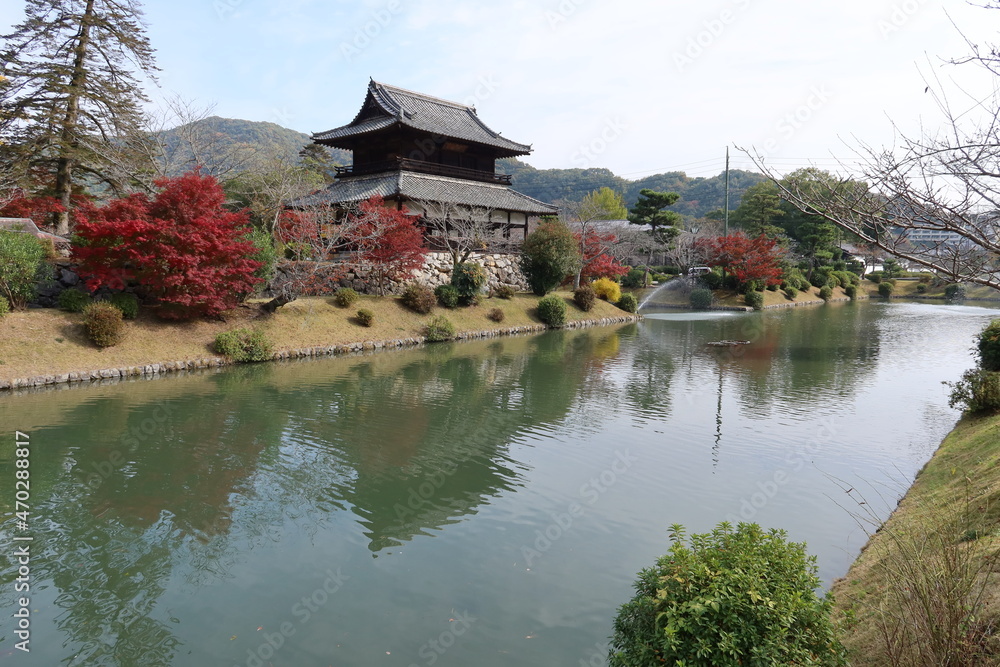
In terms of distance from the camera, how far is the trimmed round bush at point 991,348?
12273 millimetres

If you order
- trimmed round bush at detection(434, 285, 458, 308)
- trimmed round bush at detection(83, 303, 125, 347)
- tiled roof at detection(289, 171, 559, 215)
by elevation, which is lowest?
trimmed round bush at detection(83, 303, 125, 347)

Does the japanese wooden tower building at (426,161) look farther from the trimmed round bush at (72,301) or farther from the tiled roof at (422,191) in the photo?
the trimmed round bush at (72,301)

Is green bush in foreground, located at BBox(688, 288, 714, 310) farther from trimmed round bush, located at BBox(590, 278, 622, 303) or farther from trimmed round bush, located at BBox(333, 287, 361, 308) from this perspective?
trimmed round bush, located at BBox(333, 287, 361, 308)

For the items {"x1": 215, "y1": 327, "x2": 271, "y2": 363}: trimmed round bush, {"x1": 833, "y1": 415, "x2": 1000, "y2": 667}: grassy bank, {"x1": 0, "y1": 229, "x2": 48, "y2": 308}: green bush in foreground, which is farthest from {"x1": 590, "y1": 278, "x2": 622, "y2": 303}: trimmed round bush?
{"x1": 833, "y1": 415, "x2": 1000, "y2": 667}: grassy bank

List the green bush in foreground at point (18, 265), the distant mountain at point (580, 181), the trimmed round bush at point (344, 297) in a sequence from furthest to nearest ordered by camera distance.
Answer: the distant mountain at point (580, 181) → the trimmed round bush at point (344, 297) → the green bush in foreground at point (18, 265)

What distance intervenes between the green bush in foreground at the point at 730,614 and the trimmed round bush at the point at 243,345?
49.5ft

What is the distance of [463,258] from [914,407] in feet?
56.5

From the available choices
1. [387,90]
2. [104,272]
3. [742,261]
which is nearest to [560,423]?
[104,272]

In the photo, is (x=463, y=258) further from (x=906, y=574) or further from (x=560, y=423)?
A: (x=906, y=574)

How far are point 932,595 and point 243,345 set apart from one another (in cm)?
1642

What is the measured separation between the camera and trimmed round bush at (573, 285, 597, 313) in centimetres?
2902

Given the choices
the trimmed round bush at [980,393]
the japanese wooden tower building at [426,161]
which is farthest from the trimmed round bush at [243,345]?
the trimmed round bush at [980,393]

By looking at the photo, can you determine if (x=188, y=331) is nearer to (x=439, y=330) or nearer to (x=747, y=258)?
(x=439, y=330)

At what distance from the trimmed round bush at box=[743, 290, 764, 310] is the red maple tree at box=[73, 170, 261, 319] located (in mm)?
30337
